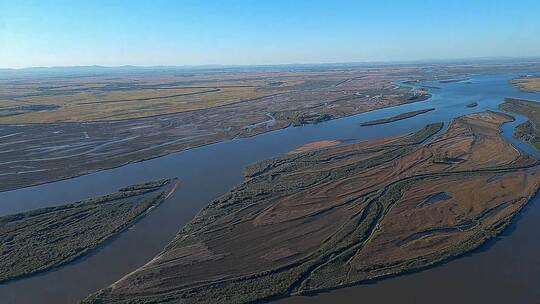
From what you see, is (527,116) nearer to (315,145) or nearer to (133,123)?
(315,145)

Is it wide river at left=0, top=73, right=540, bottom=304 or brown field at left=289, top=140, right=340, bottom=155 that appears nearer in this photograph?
wide river at left=0, top=73, right=540, bottom=304

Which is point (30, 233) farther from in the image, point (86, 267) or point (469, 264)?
point (469, 264)

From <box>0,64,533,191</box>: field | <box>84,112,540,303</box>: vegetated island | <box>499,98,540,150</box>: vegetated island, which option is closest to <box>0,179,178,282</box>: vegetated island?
<box>84,112,540,303</box>: vegetated island

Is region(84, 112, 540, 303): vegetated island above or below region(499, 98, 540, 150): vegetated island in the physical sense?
below

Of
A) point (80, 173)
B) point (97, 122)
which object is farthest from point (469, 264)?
point (97, 122)

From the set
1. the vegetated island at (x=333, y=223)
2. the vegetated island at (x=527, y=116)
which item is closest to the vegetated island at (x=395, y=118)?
the vegetated island at (x=527, y=116)

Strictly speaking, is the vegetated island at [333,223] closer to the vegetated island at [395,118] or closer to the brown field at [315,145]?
the brown field at [315,145]

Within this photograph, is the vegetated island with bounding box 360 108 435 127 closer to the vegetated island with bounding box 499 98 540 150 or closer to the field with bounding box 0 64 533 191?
the field with bounding box 0 64 533 191
